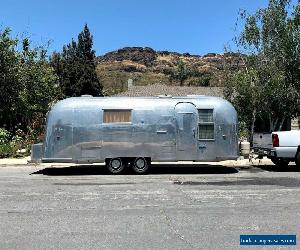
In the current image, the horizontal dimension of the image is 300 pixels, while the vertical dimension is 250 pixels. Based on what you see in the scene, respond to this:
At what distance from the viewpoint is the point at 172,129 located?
687 inches

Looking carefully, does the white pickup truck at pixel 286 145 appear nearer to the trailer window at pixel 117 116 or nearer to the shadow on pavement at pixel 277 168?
the shadow on pavement at pixel 277 168

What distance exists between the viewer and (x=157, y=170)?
1880cm

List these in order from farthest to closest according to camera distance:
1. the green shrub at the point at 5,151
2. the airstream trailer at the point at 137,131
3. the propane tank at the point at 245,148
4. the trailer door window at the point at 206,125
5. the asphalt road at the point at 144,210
Answer: the green shrub at the point at 5,151, the propane tank at the point at 245,148, the trailer door window at the point at 206,125, the airstream trailer at the point at 137,131, the asphalt road at the point at 144,210

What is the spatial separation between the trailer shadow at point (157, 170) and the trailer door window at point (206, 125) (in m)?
1.42

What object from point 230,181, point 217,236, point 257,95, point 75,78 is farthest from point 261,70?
point 75,78

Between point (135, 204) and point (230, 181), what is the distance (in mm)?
5375

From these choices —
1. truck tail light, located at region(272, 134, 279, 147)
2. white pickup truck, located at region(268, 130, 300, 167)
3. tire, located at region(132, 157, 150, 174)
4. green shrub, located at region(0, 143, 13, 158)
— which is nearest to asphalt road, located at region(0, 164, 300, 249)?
tire, located at region(132, 157, 150, 174)

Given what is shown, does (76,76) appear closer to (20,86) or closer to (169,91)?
(169,91)

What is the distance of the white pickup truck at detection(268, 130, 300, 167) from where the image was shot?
1802cm

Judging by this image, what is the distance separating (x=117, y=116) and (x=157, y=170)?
292cm

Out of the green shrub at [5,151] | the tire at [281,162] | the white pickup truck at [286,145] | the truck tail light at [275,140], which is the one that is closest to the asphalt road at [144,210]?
the white pickup truck at [286,145]

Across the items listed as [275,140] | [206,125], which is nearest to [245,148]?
[275,140]

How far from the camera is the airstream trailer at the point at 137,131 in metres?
17.1

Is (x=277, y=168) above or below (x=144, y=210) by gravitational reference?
above
